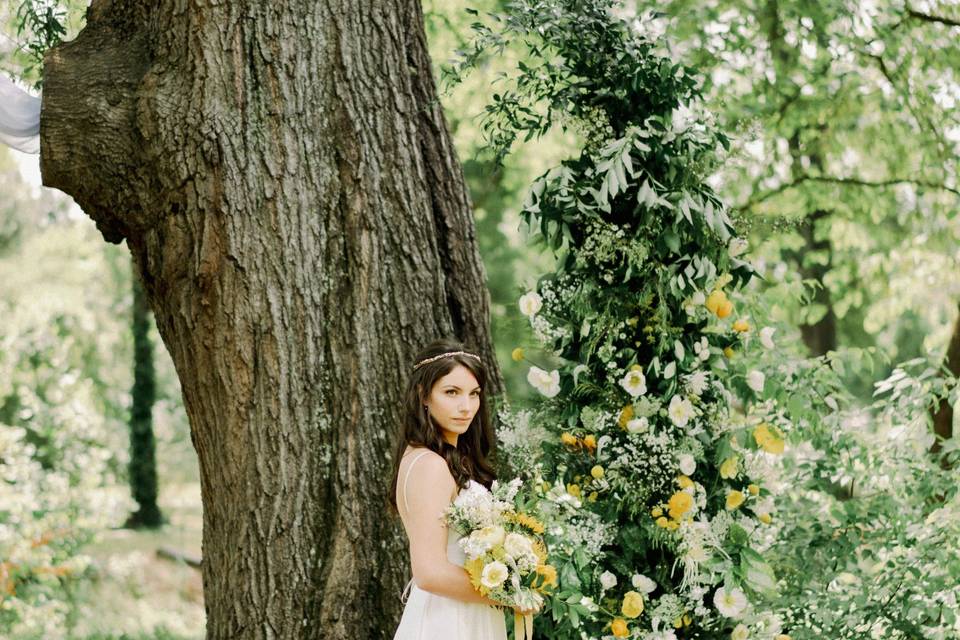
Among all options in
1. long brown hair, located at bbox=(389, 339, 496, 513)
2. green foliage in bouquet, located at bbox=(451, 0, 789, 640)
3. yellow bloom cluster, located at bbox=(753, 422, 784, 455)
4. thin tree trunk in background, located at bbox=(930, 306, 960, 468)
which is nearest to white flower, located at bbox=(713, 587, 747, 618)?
green foliage in bouquet, located at bbox=(451, 0, 789, 640)

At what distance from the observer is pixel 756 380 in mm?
3455

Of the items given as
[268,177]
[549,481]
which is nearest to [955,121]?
[549,481]

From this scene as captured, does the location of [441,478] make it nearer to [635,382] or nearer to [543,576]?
[543,576]

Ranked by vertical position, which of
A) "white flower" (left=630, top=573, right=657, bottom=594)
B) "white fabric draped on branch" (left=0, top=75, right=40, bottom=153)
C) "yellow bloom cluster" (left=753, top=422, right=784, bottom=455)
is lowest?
"white flower" (left=630, top=573, right=657, bottom=594)

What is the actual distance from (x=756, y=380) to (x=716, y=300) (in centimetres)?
35

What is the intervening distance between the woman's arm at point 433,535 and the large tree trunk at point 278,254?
0.61 metres

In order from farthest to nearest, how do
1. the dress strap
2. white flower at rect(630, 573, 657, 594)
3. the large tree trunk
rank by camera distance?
the large tree trunk
white flower at rect(630, 573, 657, 594)
the dress strap

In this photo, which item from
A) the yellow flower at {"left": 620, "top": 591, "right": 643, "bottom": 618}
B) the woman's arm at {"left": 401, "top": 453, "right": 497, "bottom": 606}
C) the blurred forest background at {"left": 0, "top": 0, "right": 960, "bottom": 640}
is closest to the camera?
the woman's arm at {"left": 401, "top": 453, "right": 497, "bottom": 606}

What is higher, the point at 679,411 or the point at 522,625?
the point at 679,411

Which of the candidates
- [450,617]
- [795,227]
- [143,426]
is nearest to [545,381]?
[450,617]

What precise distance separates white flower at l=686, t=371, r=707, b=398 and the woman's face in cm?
75

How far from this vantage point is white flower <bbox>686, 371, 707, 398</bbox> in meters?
3.27

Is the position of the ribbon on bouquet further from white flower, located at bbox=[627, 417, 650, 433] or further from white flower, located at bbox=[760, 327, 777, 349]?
white flower, located at bbox=[760, 327, 777, 349]

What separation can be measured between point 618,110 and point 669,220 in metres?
0.47
